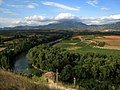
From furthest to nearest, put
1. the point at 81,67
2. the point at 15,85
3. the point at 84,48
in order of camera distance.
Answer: the point at 84,48 → the point at 81,67 → the point at 15,85

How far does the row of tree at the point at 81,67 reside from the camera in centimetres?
3361

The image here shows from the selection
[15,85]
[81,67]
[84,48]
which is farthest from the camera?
[84,48]

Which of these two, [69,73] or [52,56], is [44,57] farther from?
[69,73]

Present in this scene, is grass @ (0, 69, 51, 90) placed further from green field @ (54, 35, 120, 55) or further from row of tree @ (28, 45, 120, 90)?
green field @ (54, 35, 120, 55)

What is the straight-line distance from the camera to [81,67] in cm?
3969

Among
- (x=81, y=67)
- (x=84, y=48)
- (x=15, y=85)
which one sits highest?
(x=15, y=85)

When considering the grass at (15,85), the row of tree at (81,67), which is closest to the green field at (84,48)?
the row of tree at (81,67)

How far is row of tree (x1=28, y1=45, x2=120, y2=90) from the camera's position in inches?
1323

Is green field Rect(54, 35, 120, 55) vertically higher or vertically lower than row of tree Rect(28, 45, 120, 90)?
lower

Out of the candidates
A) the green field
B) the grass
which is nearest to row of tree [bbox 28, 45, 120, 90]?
the green field

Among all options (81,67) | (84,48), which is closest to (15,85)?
(81,67)

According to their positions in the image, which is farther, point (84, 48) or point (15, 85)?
point (84, 48)

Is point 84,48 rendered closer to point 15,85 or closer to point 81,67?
point 81,67

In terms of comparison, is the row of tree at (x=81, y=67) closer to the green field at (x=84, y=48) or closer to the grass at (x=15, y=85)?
the green field at (x=84, y=48)
